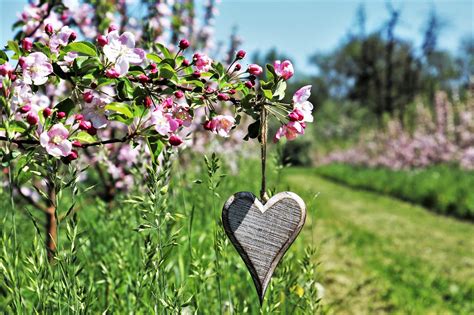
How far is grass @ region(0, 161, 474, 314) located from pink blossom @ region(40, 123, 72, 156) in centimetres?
23

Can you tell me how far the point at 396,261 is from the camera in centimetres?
587

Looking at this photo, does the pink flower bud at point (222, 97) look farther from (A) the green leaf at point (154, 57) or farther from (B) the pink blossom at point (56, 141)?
(B) the pink blossom at point (56, 141)

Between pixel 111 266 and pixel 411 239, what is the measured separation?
582cm

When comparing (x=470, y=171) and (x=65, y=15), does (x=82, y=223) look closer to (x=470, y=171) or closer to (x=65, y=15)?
(x=65, y=15)

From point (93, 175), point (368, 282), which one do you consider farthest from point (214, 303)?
point (93, 175)

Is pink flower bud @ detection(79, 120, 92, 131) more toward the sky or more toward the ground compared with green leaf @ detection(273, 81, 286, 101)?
more toward the ground

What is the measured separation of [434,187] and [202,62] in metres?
9.98

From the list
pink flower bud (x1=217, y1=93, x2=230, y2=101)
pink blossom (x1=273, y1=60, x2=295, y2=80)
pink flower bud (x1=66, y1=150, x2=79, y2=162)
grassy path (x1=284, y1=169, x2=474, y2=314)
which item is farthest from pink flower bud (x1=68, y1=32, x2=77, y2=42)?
grassy path (x1=284, y1=169, x2=474, y2=314)

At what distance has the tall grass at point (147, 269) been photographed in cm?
154

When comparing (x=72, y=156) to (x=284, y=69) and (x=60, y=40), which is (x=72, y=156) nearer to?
(x=60, y=40)

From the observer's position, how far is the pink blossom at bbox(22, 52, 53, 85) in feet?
4.70

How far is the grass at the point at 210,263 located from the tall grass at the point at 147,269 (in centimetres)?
1

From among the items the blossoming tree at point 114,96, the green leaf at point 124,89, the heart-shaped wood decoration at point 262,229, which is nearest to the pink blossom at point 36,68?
the blossoming tree at point 114,96

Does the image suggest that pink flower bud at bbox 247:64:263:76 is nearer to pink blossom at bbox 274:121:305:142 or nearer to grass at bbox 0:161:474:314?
pink blossom at bbox 274:121:305:142
